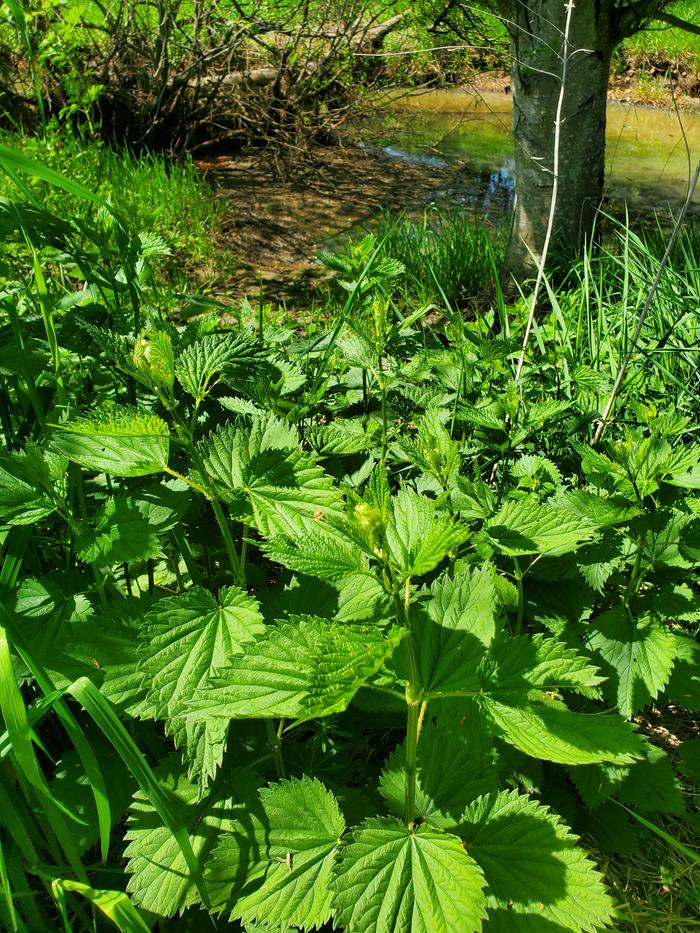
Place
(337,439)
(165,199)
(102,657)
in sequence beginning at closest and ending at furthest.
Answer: (102,657) → (337,439) → (165,199)

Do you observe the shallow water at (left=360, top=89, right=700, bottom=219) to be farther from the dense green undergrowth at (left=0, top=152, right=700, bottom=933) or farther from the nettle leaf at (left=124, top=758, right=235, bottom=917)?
the nettle leaf at (left=124, top=758, right=235, bottom=917)

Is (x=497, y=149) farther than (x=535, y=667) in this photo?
Yes

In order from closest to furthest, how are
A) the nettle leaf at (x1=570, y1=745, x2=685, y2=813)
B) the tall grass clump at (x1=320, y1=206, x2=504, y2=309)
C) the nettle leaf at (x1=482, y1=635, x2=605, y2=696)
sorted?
the nettle leaf at (x1=482, y1=635, x2=605, y2=696)
the nettle leaf at (x1=570, y1=745, x2=685, y2=813)
the tall grass clump at (x1=320, y1=206, x2=504, y2=309)

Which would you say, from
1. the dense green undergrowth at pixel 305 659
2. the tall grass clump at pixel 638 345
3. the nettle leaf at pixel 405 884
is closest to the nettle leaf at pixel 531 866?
the dense green undergrowth at pixel 305 659

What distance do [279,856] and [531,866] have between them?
0.33 metres

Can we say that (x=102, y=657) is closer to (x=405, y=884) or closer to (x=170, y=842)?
(x=170, y=842)

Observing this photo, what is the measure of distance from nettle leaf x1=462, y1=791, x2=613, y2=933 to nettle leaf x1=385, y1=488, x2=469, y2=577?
13.3 inches

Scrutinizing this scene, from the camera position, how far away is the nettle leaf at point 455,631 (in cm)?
98

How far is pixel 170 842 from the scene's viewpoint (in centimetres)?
102

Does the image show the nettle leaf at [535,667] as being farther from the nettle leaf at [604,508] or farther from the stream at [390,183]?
the stream at [390,183]

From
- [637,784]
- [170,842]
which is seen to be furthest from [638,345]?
[170,842]

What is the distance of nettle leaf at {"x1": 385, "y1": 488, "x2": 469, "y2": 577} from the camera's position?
82 centimetres

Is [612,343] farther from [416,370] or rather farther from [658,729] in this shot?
[658,729]

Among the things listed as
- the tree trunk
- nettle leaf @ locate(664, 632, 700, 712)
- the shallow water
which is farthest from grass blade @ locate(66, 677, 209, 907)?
the shallow water
